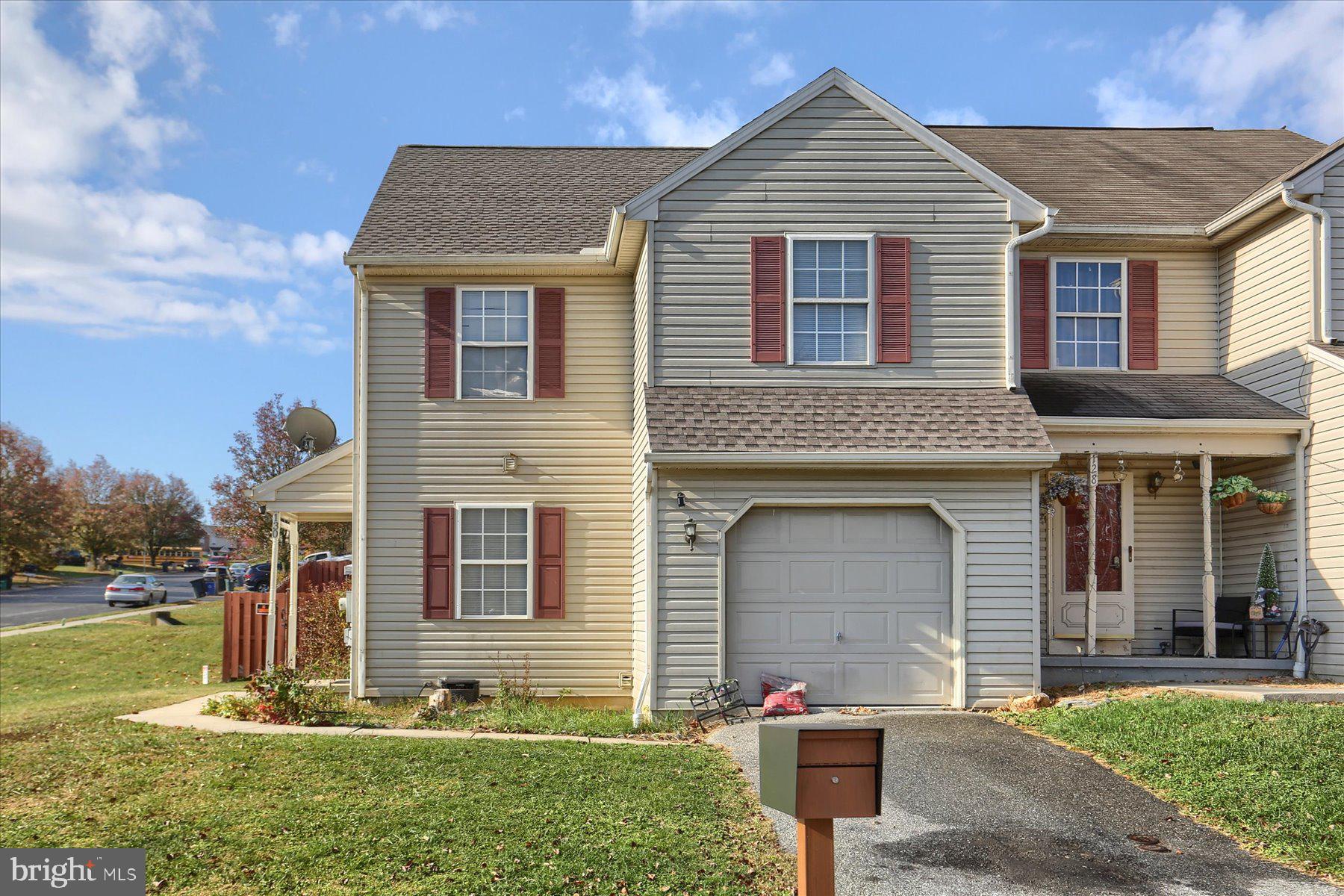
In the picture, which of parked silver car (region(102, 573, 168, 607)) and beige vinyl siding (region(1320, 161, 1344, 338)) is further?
parked silver car (region(102, 573, 168, 607))

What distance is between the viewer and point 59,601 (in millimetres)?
42906

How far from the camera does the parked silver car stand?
39.3 meters

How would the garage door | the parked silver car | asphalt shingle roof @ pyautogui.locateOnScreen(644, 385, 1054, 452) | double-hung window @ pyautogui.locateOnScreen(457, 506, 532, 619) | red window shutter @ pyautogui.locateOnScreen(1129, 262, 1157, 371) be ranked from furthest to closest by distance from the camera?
1. the parked silver car
2. red window shutter @ pyautogui.locateOnScreen(1129, 262, 1157, 371)
3. double-hung window @ pyautogui.locateOnScreen(457, 506, 532, 619)
4. the garage door
5. asphalt shingle roof @ pyautogui.locateOnScreen(644, 385, 1054, 452)

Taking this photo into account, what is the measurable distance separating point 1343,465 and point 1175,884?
26.5 feet

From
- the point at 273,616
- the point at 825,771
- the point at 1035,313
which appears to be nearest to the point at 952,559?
the point at 1035,313

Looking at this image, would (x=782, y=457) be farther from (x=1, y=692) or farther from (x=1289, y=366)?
(x=1, y=692)

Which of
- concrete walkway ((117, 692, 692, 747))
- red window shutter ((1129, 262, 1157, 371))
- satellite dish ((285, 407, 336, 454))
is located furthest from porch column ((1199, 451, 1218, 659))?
satellite dish ((285, 407, 336, 454))

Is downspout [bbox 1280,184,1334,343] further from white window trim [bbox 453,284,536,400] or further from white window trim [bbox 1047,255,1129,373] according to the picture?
white window trim [bbox 453,284,536,400]

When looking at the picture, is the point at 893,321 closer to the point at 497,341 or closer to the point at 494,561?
the point at 497,341

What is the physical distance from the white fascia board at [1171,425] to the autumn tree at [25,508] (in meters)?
50.6

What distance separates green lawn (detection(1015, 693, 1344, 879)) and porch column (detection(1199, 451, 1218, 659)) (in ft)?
8.37

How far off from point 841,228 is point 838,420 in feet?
7.59

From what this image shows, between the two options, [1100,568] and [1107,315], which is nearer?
[1100,568]

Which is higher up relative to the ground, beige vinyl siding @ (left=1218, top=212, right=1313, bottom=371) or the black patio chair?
beige vinyl siding @ (left=1218, top=212, right=1313, bottom=371)
